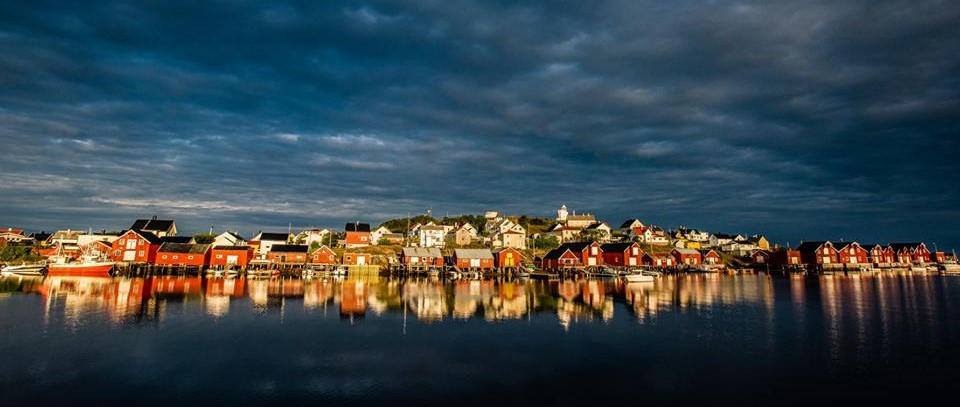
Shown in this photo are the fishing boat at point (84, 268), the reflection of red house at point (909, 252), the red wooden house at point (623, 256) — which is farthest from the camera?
the reflection of red house at point (909, 252)

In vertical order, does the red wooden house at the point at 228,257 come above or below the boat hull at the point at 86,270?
above

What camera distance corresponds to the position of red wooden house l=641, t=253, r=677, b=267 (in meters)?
85.8

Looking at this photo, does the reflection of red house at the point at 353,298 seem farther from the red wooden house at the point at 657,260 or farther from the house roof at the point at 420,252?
the red wooden house at the point at 657,260

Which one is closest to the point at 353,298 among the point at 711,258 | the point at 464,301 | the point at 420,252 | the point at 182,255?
the point at 464,301

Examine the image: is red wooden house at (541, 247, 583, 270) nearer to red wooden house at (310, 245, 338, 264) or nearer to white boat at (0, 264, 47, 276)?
red wooden house at (310, 245, 338, 264)

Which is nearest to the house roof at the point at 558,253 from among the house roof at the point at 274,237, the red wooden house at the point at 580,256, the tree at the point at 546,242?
the red wooden house at the point at 580,256

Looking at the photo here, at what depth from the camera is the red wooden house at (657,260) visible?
281 ft

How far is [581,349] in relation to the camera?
22453mm

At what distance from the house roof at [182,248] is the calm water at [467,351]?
3168 centimetres

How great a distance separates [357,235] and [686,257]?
6050cm

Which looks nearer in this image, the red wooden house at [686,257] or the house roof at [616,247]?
the house roof at [616,247]

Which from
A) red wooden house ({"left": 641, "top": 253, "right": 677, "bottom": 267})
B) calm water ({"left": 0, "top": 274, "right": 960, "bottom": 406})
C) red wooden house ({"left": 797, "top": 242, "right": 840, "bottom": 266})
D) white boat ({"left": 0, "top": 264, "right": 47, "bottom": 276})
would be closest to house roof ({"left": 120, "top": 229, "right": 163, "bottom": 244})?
white boat ({"left": 0, "top": 264, "right": 47, "bottom": 276})

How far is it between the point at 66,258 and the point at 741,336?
3281 inches

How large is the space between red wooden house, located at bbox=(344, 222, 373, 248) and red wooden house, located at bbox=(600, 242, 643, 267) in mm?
42548
